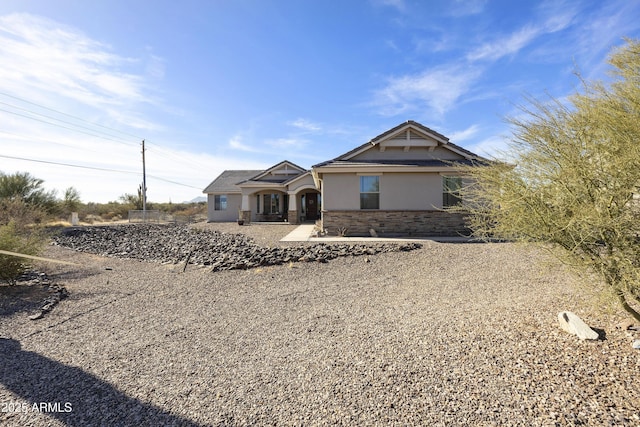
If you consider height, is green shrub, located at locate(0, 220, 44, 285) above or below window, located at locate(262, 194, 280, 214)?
below

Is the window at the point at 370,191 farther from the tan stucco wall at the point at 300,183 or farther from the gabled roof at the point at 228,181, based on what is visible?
the gabled roof at the point at 228,181

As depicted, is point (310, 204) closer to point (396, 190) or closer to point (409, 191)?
point (396, 190)

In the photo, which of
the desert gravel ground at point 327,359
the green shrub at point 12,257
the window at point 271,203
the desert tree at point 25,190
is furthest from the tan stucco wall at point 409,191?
the desert tree at point 25,190

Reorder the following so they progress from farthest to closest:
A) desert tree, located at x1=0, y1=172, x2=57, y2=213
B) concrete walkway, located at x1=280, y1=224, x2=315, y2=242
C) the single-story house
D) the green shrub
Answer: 1. desert tree, located at x1=0, y1=172, x2=57, y2=213
2. the single-story house
3. concrete walkway, located at x1=280, y1=224, x2=315, y2=242
4. the green shrub

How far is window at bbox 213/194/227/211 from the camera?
2905 cm

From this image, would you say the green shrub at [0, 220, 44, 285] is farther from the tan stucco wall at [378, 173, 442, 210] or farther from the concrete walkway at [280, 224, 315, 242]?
the tan stucco wall at [378, 173, 442, 210]

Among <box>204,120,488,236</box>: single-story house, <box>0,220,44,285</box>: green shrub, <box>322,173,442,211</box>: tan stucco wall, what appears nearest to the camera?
<box>0,220,44,285</box>: green shrub

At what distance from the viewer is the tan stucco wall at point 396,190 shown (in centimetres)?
1462

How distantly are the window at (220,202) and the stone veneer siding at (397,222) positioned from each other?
16.9 meters

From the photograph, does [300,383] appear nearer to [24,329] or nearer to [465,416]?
[465,416]

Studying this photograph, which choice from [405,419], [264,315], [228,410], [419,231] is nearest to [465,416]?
[405,419]

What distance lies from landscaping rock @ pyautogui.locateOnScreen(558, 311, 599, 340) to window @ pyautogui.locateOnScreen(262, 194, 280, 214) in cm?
2439

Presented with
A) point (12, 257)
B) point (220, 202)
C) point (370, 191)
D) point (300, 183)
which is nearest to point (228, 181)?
point (220, 202)

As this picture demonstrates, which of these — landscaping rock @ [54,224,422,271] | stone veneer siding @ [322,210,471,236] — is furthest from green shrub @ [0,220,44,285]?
stone veneer siding @ [322,210,471,236]
